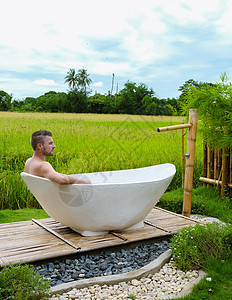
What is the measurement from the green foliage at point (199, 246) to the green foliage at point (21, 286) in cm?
106

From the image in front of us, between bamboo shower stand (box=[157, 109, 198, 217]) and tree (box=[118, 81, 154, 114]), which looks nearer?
bamboo shower stand (box=[157, 109, 198, 217])

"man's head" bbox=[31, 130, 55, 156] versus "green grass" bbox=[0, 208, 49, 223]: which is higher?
"man's head" bbox=[31, 130, 55, 156]

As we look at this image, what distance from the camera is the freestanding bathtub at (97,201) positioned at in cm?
278

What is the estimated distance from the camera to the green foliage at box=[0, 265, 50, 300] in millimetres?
2113

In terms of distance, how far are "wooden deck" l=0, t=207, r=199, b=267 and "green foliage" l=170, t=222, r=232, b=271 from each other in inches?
13.4

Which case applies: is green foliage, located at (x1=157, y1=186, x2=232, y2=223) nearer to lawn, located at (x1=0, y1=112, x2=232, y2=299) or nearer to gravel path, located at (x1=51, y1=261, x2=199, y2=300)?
lawn, located at (x1=0, y1=112, x2=232, y2=299)

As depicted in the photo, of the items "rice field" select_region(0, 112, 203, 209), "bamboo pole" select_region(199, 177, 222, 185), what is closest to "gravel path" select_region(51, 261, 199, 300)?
"rice field" select_region(0, 112, 203, 209)

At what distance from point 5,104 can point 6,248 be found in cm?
1954

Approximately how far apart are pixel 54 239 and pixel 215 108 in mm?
2513

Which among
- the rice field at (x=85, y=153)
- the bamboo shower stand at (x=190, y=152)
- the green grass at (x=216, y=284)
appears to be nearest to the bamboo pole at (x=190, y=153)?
the bamboo shower stand at (x=190, y=152)

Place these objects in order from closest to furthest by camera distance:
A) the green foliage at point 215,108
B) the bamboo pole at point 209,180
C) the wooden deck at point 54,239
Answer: the wooden deck at point 54,239
the green foliage at point 215,108
the bamboo pole at point 209,180

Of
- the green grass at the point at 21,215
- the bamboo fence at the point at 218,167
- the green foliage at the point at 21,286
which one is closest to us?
the green foliage at the point at 21,286

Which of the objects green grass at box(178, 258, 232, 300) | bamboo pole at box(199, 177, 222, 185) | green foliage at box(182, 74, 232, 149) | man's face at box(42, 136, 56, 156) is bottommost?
green grass at box(178, 258, 232, 300)

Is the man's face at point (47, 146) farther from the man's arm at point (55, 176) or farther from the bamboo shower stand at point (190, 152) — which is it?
the bamboo shower stand at point (190, 152)
